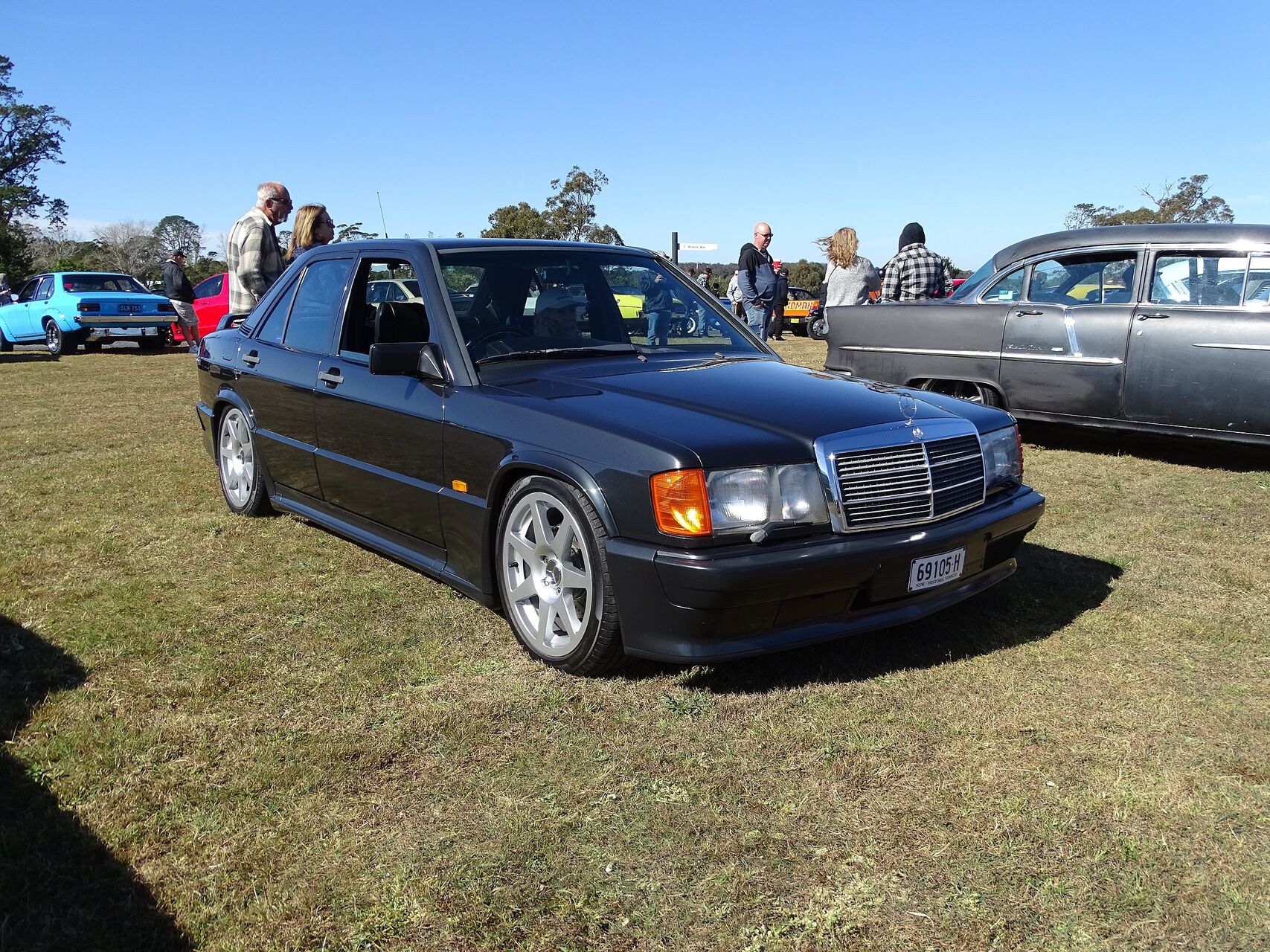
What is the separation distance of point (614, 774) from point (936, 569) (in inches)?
52.8

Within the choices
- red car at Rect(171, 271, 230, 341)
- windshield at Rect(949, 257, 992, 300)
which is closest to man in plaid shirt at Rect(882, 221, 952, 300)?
windshield at Rect(949, 257, 992, 300)

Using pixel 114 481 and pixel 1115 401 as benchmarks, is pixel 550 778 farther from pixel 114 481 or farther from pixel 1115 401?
pixel 1115 401

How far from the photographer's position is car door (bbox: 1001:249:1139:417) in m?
7.20

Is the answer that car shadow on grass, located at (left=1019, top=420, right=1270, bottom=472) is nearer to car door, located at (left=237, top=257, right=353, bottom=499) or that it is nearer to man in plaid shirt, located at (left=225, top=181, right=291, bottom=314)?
car door, located at (left=237, top=257, right=353, bottom=499)

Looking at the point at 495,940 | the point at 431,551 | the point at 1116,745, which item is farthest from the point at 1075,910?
the point at 431,551

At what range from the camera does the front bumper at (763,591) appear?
3094mm

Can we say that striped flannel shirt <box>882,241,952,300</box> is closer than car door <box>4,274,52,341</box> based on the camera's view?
Yes

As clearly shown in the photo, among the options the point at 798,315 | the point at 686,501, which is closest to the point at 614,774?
the point at 686,501

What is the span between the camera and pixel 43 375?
564 inches

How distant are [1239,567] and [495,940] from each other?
13.5 ft

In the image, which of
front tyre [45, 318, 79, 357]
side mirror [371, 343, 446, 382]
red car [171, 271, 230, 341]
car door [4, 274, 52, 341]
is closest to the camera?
side mirror [371, 343, 446, 382]

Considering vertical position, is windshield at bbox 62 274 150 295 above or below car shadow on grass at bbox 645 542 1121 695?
above

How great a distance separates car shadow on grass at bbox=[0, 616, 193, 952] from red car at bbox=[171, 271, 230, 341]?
14.5 meters

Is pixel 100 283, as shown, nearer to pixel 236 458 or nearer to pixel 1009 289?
pixel 236 458
